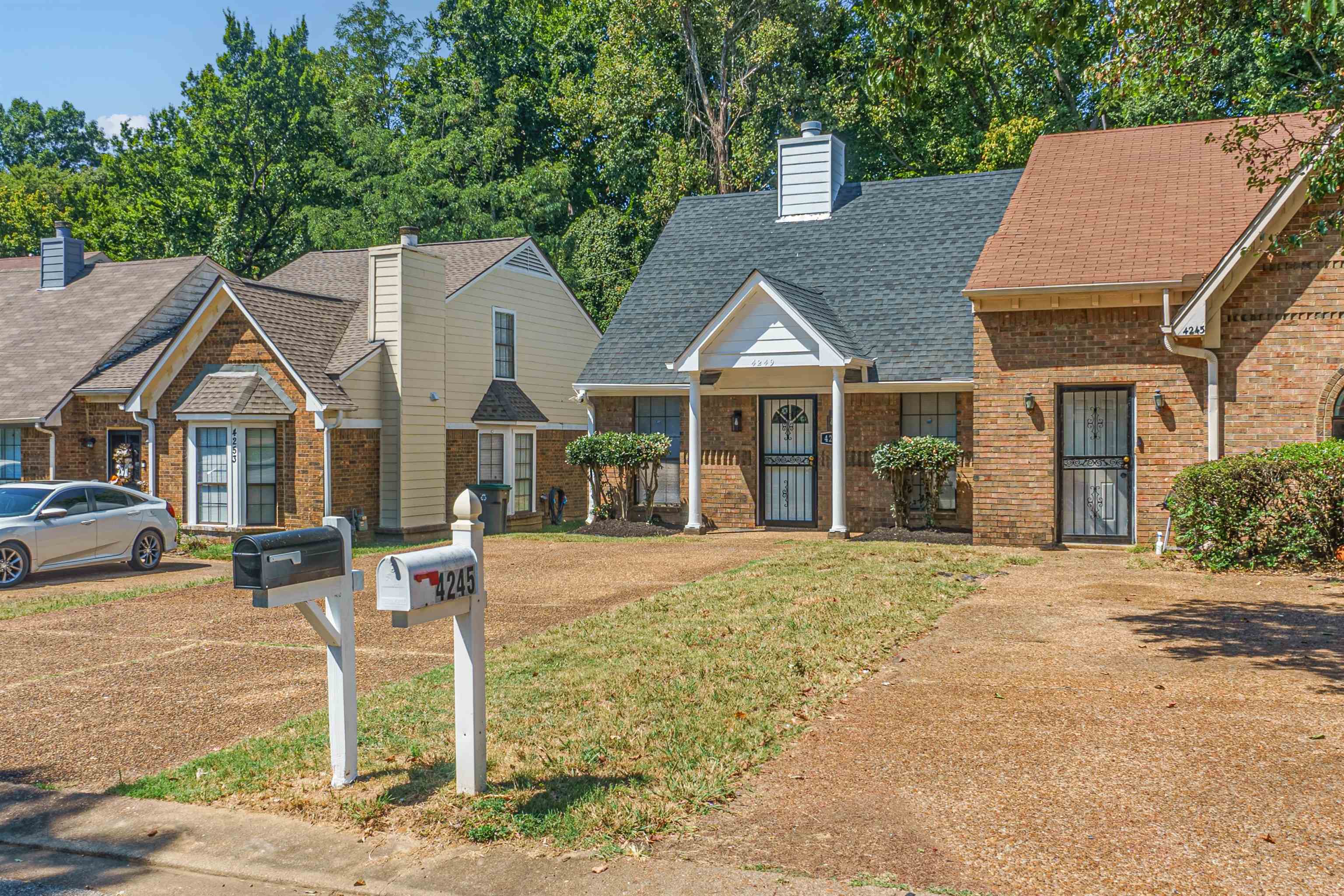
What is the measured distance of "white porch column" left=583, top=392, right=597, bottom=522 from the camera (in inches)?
867

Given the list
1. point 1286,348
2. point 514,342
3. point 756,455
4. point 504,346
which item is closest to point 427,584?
point 1286,348

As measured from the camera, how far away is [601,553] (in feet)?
57.8

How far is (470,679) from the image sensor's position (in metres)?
5.77

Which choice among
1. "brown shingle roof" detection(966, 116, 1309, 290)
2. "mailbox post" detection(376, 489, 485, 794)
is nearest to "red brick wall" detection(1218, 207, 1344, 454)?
"brown shingle roof" detection(966, 116, 1309, 290)

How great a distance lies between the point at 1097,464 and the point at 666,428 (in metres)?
8.53

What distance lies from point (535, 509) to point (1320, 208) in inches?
631

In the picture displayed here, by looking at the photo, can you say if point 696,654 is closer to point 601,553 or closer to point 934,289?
point 601,553

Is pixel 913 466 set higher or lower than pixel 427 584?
higher

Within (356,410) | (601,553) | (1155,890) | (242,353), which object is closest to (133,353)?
(242,353)

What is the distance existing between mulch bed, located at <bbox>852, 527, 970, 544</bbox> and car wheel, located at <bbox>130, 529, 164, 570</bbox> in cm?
1102

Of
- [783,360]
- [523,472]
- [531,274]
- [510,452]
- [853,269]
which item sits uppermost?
[531,274]

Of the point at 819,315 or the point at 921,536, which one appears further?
the point at 819,315

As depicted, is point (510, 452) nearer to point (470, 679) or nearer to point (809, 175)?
point (809, 175)

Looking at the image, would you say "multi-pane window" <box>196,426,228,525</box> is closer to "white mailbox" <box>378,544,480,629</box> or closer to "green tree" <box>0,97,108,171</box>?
"white mailbox" <box>378,544,480,629</box>
